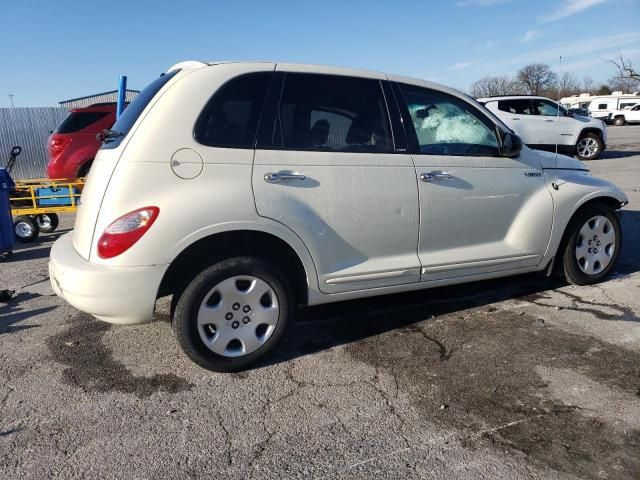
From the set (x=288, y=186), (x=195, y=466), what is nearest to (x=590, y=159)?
(x=288, y=186)

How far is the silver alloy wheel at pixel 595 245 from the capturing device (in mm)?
4555

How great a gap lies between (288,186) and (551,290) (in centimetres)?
281

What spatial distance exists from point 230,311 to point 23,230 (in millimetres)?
5884

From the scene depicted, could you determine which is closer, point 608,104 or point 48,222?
point 48,222

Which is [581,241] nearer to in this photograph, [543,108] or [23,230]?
[23,230]

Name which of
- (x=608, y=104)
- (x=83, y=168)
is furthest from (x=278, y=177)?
(x=608, y=104)

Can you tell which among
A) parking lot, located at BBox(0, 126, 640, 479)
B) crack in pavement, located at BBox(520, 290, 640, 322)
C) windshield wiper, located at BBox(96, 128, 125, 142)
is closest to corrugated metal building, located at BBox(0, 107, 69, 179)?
parking lot, located at BBox(0, 126, 640, 479)

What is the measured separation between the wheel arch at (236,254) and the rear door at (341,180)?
0.12m

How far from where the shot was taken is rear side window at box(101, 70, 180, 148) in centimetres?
321

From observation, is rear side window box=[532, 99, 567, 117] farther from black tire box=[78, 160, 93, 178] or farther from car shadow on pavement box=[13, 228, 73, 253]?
car shadow on pavement box=[13, 228, 73, 253]

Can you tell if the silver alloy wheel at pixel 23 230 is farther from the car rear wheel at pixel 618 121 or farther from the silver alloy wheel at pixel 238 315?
the car rear wheel at pixel 618 121

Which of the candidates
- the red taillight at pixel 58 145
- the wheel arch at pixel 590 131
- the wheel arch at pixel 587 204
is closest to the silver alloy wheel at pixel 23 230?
the red taillight at pixel 58 145

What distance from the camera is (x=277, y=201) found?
→ 3.17m

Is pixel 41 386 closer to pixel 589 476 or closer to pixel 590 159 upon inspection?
pixel 589 476
